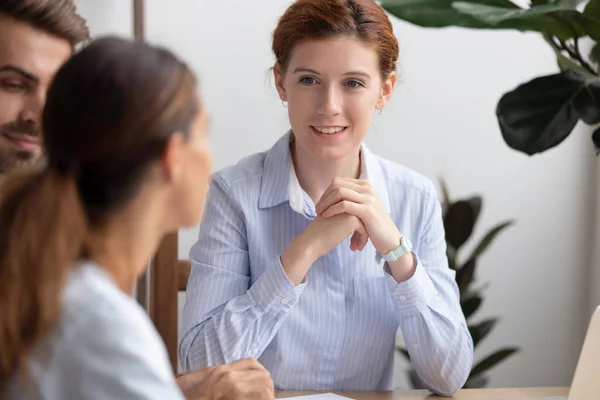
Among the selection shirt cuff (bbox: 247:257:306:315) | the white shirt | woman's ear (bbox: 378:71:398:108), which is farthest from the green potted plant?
the white shirt

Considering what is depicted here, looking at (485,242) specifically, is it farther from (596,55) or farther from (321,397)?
(321,397)

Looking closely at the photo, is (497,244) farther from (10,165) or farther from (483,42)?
(10,165)

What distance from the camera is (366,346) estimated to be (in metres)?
1.76

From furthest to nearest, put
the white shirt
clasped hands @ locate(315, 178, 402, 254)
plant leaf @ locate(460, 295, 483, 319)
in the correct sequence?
plant leaf @ locate(460, 295, 483, 319)
clasped hands @ locate(315, 178, 402, 254)
the white shirt

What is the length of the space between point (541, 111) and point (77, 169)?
38.4 inches

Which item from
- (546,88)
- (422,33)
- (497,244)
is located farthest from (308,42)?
(497,244)

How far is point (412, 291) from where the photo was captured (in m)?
1.66

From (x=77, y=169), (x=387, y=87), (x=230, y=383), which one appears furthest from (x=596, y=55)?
(x=77, y=169)

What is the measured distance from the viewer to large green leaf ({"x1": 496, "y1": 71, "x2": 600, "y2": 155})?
5.02ft

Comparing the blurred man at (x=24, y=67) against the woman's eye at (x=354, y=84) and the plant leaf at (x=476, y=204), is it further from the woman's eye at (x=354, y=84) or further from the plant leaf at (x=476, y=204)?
the plant leaf at (x=476, y=204)

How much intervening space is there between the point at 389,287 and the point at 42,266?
3.30ft

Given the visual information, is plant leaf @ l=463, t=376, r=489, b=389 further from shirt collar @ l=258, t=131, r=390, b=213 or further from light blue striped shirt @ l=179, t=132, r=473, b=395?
shirt collar @ l=258, t=131, r=390, b=213

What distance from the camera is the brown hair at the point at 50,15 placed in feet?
4.76

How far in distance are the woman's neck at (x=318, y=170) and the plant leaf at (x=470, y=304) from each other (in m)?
0.78
